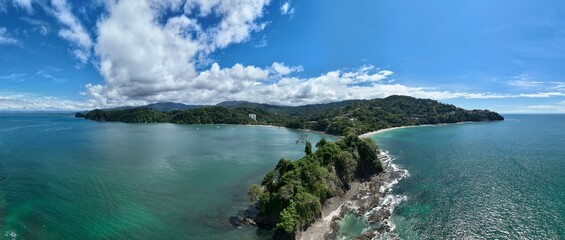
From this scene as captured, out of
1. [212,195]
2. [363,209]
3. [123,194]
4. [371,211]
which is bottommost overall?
[371,211]

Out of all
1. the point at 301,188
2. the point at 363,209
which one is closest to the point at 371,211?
the point at 363,209

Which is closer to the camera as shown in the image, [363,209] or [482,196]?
[363,209]

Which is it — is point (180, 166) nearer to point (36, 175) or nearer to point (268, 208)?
point (36, 175)

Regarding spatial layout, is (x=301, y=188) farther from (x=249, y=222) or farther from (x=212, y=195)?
(x=212, y=195)

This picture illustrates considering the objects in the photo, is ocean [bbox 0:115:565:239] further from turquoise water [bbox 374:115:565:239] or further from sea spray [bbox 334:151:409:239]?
sea spray [bbox 334:151:409:239]

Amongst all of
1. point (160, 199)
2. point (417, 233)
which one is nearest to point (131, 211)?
point (160, 199)

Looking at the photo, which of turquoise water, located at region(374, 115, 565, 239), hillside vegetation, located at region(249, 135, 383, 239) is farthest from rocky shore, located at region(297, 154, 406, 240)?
turquoise water, located at region(374, 115, 565, 239)

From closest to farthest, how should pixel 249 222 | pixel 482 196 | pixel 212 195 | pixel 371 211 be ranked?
pixel 249 222, pixel 371 211, pixel 482 196, pixel 212 195

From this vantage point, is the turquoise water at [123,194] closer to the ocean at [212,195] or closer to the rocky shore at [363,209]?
the ocean at [212,195]

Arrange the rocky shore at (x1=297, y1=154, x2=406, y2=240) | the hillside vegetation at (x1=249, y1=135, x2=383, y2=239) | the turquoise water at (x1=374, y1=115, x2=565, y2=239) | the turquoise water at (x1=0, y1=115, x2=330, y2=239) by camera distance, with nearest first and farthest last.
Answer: the hillside vegetation at (x1=249, y1=135, x2=383, y2=239) < the rocky shore at (x1=297, y1=154, x2=406, y2=240) < the turquoise water at (x1=374, y1=115, x2=565, y2=239) < the turquoise water at (x1=0, y1=115, x2=330, y2=239)

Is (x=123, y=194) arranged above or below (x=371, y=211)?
above

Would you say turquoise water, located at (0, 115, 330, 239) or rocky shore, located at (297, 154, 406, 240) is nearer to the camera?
rocky shore, located at (297, 154, 406, 240)
